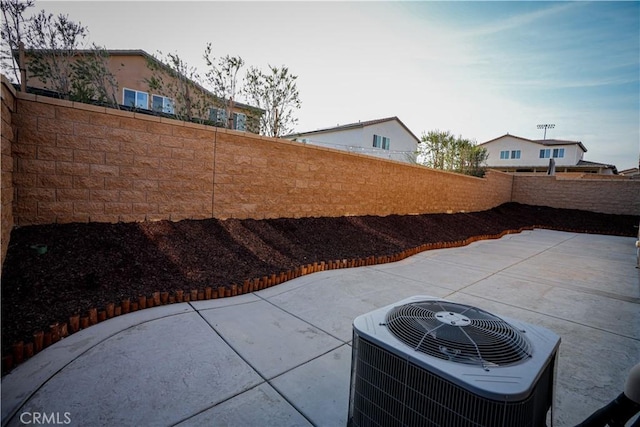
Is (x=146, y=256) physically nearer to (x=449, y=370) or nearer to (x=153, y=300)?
(x=153, y=300)

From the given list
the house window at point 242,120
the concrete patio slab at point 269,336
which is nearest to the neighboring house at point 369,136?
the house window at point 242,120

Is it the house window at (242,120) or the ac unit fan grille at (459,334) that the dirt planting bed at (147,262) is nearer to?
the ac unit fan grille at (459,334)

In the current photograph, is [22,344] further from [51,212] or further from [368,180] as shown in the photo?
[368,180]

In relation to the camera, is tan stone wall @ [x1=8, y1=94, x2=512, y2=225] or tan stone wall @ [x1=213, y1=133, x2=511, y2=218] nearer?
tan stone wall @ [x1=8, y1=94, x2=512, y2=225]

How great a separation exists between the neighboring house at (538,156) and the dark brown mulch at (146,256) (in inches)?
1260

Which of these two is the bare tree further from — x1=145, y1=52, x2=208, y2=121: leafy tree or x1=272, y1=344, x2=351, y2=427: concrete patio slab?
x1=272, y1=344, x2=351, y2=427: concrete patio slab

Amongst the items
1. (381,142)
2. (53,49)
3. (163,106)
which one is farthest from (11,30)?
(381,142)

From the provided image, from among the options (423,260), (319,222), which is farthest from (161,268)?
(423,260)

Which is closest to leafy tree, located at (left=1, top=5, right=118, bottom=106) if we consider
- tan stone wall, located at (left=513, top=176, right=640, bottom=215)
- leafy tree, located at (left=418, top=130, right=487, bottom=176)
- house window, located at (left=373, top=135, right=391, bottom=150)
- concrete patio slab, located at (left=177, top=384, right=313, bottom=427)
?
concrete patio slab, located at (left=177, top=384, right=313, bottom=427)

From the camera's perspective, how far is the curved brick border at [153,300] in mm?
1970

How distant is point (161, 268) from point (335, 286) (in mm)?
2188

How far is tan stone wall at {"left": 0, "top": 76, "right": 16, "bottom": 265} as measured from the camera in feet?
8.38
